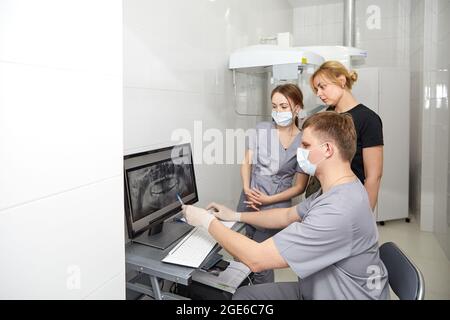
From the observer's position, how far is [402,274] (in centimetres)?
118

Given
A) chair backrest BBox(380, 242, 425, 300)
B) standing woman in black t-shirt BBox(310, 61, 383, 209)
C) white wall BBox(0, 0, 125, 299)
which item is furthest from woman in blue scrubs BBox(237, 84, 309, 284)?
white wall BBox(0, 0, 125, 299)

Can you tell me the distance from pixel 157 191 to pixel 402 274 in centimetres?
95

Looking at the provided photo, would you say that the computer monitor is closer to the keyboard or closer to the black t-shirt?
→ the keyboard

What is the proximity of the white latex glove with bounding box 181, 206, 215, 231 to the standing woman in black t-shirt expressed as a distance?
90cm

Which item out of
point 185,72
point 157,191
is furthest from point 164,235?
point 185,72

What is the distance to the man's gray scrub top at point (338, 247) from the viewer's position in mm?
1090

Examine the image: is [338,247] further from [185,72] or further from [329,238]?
[185,72]

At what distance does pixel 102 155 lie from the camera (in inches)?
39.9

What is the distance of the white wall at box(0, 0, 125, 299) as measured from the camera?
0.74m

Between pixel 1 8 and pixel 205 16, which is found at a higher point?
pixel 205 16
